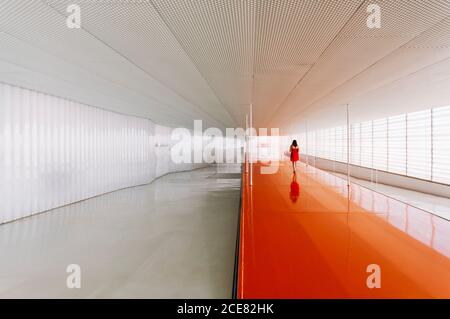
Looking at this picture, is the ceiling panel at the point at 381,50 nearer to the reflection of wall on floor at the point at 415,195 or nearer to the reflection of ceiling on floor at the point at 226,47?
the reflection of ceiling on floor at the point at 226,47

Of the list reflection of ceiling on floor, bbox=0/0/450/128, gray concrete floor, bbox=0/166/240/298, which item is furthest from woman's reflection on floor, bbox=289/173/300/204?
reflection of ceiling on floor, bbox=0/0/450/128

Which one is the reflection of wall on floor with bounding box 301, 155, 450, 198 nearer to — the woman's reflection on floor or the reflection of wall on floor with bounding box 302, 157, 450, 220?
the reflection of wall on floor with bounding box 302, 157, 450, 220

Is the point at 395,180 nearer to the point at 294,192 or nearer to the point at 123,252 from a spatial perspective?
the point at 294,192

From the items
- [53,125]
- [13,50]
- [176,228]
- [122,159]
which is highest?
[13,50]

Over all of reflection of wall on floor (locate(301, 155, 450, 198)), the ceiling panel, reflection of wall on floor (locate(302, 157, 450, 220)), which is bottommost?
reflection of wall on floor (locate(302, 157, 450, 220))

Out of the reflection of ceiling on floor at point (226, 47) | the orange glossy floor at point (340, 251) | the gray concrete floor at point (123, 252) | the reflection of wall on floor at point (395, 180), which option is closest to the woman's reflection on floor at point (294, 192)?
the orange glossy floor at point (340, 251)

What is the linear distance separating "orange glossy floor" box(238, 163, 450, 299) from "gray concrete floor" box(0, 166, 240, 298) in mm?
849

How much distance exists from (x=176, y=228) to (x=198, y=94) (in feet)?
11.7

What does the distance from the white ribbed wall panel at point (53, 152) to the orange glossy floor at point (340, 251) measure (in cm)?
562

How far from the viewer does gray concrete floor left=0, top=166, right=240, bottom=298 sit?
2.94m

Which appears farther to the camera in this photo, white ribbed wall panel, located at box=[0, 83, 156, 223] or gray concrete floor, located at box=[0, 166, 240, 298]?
white ribbed wall panel, located at box=[0, 83, 156, 223]
